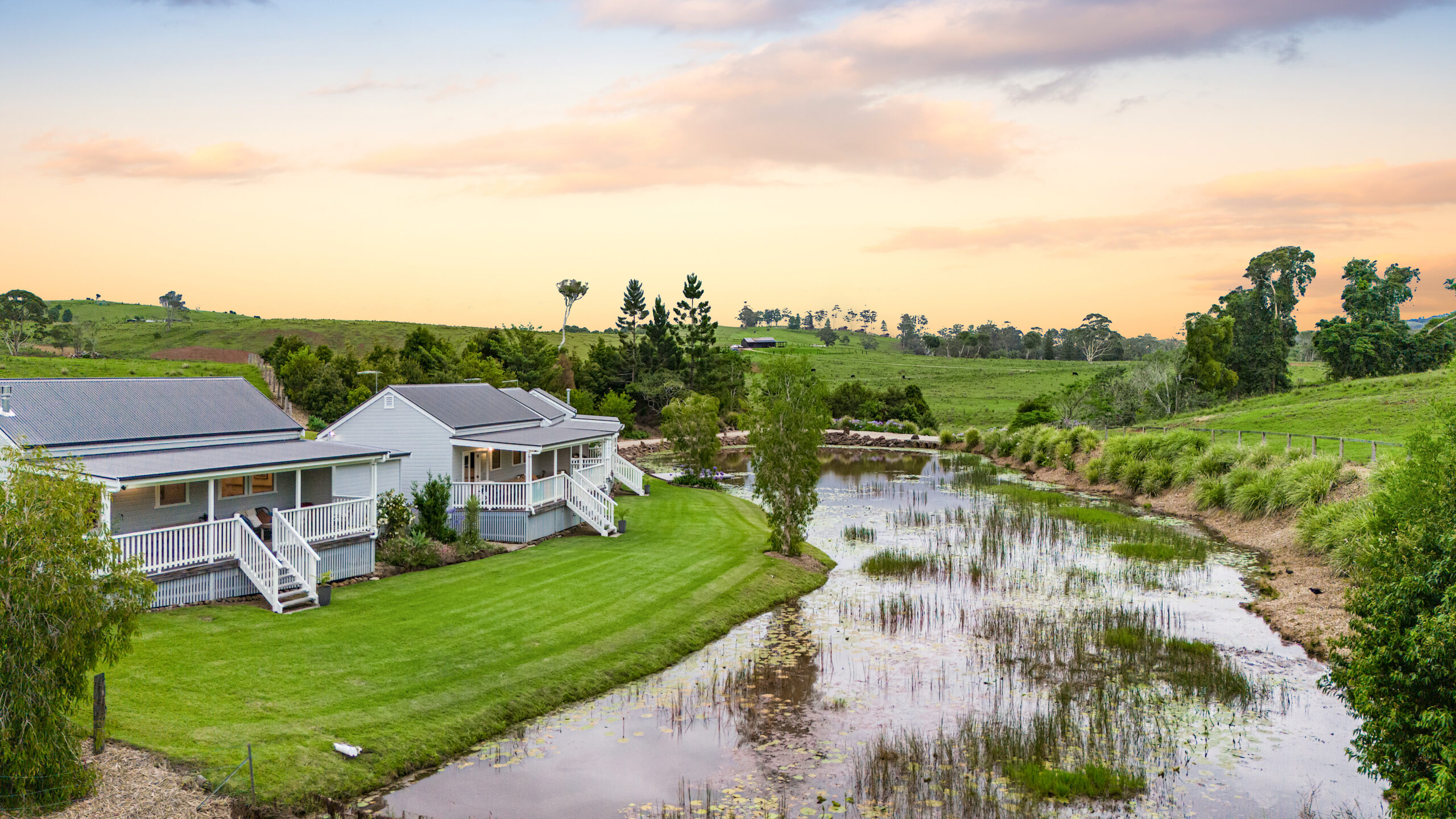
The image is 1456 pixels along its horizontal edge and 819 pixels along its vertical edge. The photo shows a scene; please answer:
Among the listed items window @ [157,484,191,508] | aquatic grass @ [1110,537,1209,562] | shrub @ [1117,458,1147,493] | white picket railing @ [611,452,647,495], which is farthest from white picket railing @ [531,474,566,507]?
shrub @ [1117,458,1147,493]

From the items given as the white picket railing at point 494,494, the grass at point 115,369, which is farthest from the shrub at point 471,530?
the grass at point 115,369

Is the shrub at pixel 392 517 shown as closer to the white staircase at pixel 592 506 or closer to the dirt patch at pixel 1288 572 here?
the white staircase at pixel 592 506

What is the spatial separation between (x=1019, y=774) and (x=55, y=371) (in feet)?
199

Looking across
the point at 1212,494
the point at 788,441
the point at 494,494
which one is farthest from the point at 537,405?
the point at 1212,494

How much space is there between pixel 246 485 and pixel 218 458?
2.51 metres

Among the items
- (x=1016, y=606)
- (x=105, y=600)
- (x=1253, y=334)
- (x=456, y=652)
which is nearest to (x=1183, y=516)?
(x=1016, y=606)

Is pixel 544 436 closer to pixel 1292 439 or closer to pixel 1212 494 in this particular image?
pixel 1212 494

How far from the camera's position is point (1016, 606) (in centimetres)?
2112

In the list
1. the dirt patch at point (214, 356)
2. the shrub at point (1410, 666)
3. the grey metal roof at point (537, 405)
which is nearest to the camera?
the shrub at point (1410, 666)

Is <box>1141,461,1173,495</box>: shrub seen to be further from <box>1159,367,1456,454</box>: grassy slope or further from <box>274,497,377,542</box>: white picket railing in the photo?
<box>274,497,377,542</box>: white picket railing

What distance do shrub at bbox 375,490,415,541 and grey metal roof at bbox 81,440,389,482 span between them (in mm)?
1370

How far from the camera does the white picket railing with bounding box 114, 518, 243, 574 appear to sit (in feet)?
54.0

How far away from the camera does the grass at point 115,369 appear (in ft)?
170

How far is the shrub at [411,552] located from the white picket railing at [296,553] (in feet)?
9.79
